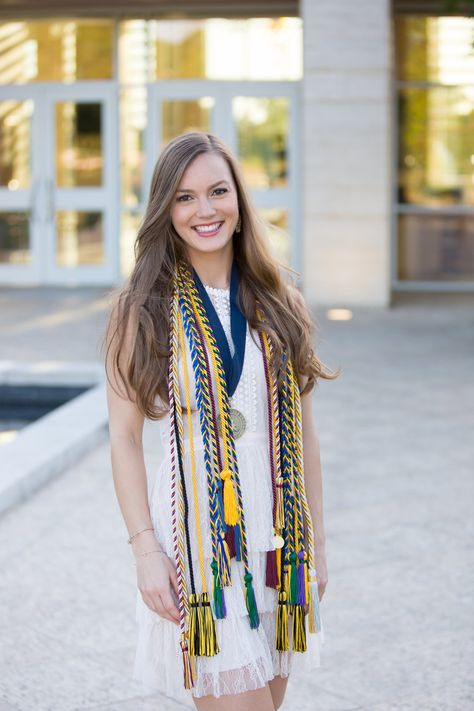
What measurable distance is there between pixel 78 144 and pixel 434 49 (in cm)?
488

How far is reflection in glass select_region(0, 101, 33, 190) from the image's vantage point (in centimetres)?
1684

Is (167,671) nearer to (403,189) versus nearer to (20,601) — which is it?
(20,601)

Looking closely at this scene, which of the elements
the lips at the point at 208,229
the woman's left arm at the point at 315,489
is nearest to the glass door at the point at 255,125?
the woman's left arm at the point at 315,489

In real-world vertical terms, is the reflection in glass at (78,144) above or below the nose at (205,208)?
above

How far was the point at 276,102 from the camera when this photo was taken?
16.3 metres

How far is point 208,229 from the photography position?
8.71 feet

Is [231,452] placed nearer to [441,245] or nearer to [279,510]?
[279,510]

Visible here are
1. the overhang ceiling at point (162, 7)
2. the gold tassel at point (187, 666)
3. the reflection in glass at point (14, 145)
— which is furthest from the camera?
the reflection in glass at point (14, 145)

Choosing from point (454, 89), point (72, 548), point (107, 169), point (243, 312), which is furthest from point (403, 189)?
point (243, 312)

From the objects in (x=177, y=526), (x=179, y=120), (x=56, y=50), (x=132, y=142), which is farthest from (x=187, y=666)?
(x=56, y=50)

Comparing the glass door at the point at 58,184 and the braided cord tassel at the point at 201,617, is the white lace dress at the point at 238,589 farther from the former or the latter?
A: the glass door at the point at 58,184

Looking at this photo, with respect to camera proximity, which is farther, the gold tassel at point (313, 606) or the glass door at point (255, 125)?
the glass door at point (255, 125)

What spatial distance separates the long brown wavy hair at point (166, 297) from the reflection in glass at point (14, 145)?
14552mm

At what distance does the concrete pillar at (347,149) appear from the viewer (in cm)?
1438
